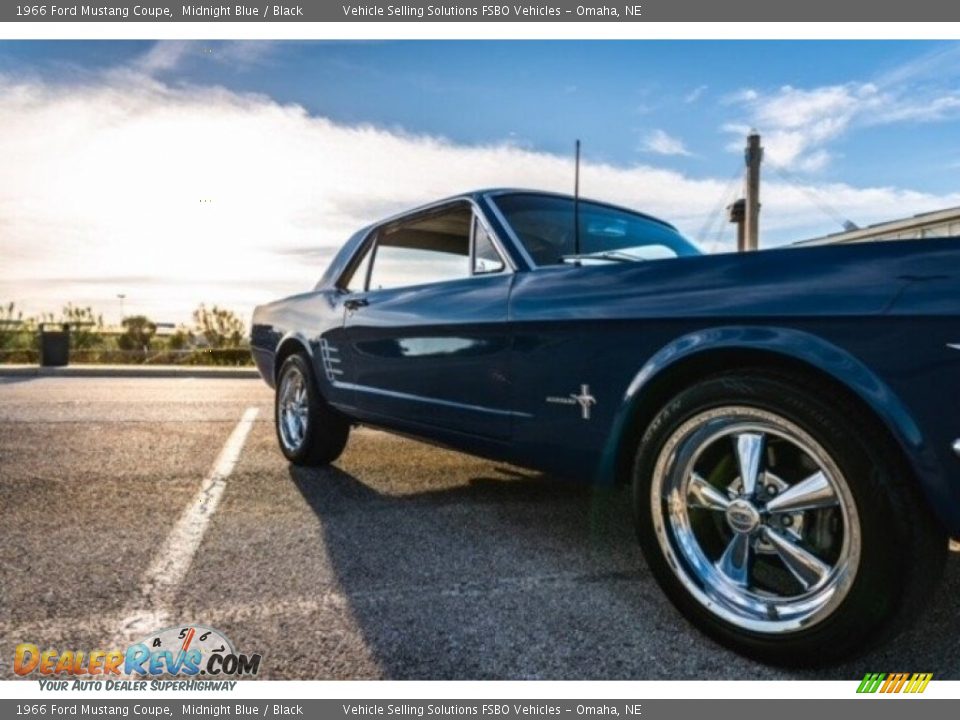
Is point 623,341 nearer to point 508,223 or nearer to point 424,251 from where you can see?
point 508,223

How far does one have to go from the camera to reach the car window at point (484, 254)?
9.32 ft

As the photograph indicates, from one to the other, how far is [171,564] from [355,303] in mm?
1712

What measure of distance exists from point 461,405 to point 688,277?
1137mm

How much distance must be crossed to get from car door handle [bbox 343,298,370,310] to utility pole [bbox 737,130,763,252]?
7773mm

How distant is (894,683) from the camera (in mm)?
1643

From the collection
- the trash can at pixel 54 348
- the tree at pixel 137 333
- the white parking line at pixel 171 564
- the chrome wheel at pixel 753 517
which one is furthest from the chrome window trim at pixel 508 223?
the tree at pixel 137 333

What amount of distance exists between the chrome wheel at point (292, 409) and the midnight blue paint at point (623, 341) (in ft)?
1.95

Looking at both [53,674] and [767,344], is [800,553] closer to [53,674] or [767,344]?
[767,344]

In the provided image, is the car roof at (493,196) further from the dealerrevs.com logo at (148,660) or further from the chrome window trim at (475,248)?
the dealerrevs.com logo at (148,660)

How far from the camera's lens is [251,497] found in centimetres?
347

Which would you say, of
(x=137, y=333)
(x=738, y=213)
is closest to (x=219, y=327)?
(x=137, y=333)

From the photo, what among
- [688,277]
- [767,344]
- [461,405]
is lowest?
[461,405]
